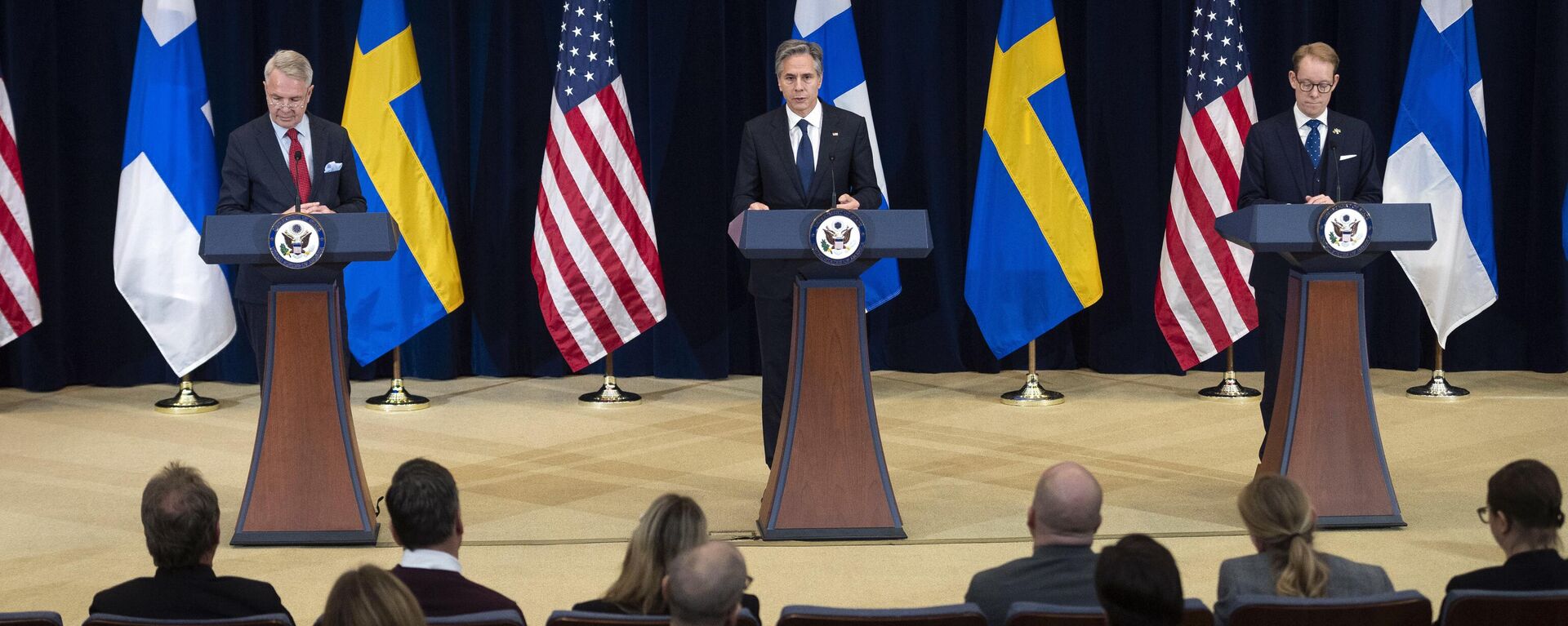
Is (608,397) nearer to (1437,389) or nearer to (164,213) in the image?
(164,213)

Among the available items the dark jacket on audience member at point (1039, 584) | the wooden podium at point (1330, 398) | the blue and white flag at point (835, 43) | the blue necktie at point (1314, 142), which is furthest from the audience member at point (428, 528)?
the blue and white flag at point (835, 43)

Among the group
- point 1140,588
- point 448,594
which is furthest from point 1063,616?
point 448,594

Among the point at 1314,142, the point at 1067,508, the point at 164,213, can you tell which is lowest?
the point at 1067,508

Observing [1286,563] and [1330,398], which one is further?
[1330,398]

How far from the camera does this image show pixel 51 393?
28.2ft

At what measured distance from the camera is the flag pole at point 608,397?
8.15 m

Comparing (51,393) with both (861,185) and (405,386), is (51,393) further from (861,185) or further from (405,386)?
(861,185)

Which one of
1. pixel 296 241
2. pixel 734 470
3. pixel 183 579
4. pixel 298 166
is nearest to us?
pixel 183 579

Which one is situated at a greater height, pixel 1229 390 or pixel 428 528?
pixel 428 528

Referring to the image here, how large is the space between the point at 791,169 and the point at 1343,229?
193cm

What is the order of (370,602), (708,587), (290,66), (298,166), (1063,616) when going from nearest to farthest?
(370,602) → (708,587) → (1063,616) → (290,66) → (298,166)

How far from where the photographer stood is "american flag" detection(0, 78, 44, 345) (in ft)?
26.4

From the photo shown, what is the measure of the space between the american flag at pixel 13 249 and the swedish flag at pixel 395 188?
1.56 m

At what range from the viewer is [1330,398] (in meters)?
5.32
